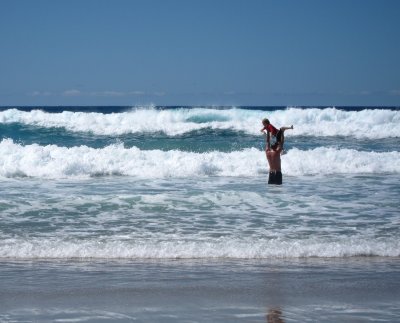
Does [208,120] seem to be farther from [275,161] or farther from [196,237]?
[196,237]

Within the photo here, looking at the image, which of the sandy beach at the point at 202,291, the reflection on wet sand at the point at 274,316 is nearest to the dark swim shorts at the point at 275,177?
the sandy beach at the point at 202,291

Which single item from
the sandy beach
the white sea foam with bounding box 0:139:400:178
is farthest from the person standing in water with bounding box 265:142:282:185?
the sandy beach

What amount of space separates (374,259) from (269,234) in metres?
1.50

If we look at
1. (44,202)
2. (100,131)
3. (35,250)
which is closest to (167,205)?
(44,202)

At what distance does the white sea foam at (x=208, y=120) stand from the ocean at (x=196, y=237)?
39.4 ft

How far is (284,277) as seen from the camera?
20.0 feet

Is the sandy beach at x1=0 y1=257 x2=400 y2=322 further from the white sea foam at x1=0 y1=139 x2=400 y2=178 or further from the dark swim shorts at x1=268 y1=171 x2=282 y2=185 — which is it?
the white sea foam at x1=0 y1=139 x2=400 y2=178

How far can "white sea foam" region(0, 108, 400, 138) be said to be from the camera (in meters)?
29.4

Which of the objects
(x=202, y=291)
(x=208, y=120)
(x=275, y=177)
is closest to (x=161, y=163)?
(x=275, y=177)

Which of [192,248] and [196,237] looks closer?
[192,248]

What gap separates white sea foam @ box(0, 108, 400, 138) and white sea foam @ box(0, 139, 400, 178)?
1167 cm

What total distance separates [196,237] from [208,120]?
2668 cm

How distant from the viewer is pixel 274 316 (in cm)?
483

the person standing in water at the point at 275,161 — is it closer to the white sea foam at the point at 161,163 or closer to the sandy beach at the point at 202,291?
the white sea foam at the point at 161,163
